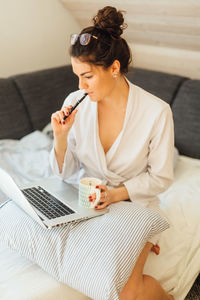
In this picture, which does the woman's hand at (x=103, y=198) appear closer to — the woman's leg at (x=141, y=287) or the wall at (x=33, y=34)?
the woman's leg at (x=141, y=287)

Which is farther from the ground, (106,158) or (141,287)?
(106,158)

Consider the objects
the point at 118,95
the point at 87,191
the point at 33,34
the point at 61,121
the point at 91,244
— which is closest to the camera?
the point at 91,244

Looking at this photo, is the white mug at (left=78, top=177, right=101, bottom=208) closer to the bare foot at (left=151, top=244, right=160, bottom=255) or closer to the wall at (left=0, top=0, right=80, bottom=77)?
the bare foot at (left=151, top=244, right=160, bottom=255)

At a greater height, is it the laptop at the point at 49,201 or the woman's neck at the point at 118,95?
the woman's neck at the point at 118,95

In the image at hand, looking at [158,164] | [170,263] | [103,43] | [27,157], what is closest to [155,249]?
[170,263]

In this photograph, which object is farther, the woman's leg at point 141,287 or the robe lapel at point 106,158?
the robe lapel at point 106,158

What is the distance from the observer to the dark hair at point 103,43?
4.63ft

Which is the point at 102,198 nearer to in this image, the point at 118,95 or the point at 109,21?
the point at 118,95

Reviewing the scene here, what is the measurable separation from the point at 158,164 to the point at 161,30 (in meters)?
1.17

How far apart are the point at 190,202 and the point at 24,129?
3.56 feet

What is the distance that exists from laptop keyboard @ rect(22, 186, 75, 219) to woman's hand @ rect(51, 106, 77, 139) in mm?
238

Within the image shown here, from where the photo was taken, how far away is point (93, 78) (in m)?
1.45

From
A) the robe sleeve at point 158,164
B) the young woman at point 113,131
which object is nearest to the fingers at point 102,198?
the young woman at point 113,131

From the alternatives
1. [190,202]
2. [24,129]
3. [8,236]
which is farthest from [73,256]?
[24,129]
